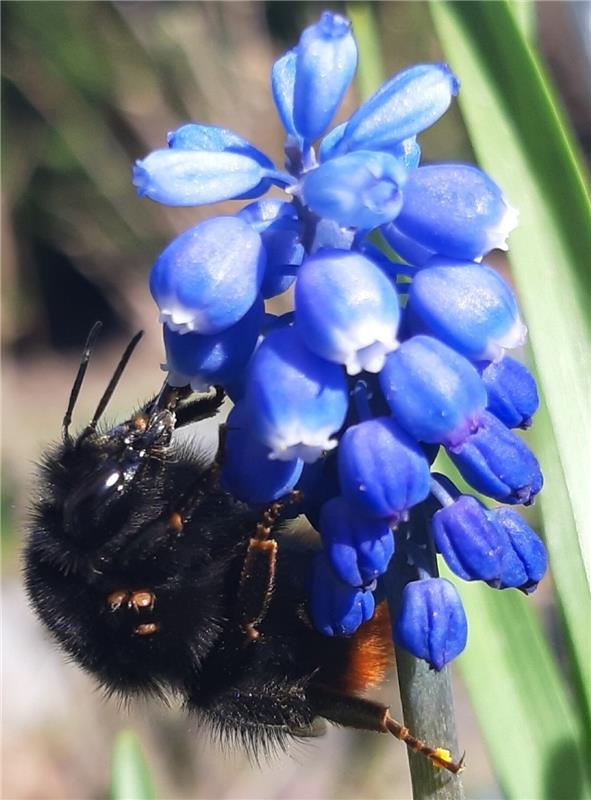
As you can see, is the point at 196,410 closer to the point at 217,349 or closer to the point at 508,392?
the point at 217,349

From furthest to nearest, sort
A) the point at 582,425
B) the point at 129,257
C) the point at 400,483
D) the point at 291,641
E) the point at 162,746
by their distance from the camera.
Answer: the point at 129,257, the point at 162,746, the point at 291,641, the point at 582,425, the point at 400,483

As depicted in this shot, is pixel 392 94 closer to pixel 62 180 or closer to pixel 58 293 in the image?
pixel 62 180

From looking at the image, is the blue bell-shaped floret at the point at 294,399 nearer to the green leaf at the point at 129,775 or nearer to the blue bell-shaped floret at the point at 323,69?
the blue bell-shaped floret at the point at 323,69

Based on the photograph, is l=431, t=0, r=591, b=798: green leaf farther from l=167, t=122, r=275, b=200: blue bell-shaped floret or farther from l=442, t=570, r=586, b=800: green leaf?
l=167, t=122, r=275, b=200: blue bell-shaped floret

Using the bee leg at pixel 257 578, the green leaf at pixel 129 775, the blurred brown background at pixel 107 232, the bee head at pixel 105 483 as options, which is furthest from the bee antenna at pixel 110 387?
the blurred brown background at pixel 107 232

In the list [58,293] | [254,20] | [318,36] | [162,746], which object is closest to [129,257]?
[58,293]

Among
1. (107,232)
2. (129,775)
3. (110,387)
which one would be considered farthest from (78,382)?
(107,232)
